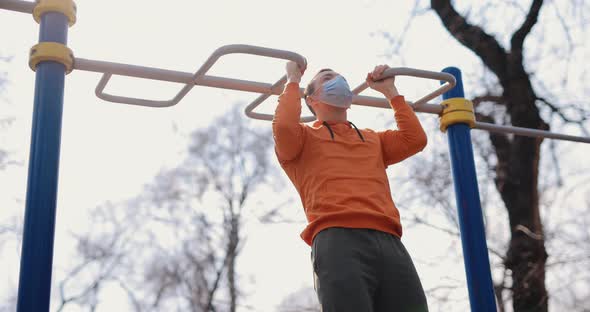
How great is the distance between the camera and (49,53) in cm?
211

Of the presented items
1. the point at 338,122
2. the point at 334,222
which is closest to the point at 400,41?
the point at 338,122

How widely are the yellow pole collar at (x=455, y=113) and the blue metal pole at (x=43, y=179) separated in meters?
1.61

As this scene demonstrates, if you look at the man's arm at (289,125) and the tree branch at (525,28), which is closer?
the man's arm at (289,125)

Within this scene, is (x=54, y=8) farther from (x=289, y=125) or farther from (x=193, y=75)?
(x=289, y=125)

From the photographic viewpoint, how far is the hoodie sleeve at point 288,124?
2.02m

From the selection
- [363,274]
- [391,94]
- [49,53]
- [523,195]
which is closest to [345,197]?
[363,274]

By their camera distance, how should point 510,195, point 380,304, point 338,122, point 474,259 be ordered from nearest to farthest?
point 380,304
point 338,122
point 474,259
point 510,195

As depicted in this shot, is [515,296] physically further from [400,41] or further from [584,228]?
[400,41]

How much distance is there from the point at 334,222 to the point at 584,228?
4436 millimetres

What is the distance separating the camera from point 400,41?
5988 millimetres

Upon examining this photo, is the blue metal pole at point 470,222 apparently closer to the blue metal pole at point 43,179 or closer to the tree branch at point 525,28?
the blue metal pole at point 43,179

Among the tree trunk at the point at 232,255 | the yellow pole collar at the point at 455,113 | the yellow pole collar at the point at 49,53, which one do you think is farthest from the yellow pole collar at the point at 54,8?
the tree trunk at the point at 232,255

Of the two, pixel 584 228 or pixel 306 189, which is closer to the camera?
pixel 306 189

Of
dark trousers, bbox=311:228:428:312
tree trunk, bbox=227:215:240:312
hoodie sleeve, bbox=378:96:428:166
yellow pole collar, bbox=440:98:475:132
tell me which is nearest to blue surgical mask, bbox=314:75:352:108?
hoodie sleeve, bbox=378:96:428:166
